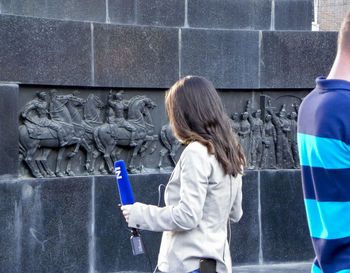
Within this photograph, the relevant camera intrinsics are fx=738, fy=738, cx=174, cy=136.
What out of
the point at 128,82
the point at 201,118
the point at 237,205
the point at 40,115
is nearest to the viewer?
the point at 201,118

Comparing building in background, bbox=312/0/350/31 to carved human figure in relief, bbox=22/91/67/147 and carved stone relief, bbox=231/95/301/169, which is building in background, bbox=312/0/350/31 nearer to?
carved stone relief, bbox=231/95/301/169

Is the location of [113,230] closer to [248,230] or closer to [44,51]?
[248,230]

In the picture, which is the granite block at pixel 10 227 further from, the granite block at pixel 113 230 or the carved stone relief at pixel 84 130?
the granite block at pixel 113 230

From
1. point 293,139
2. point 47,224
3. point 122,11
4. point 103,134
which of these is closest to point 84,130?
point 103,134

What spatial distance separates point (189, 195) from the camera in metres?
3.23

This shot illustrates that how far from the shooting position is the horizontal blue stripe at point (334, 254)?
6.98 feet

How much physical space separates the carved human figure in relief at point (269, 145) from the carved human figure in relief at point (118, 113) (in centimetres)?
211

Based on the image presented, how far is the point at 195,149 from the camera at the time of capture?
10.8 ft

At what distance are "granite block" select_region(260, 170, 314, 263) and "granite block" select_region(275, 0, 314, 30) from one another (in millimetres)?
2214

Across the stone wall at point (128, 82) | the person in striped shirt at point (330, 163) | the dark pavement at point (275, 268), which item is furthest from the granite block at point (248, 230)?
the person in striped shirt at point (330, 163)

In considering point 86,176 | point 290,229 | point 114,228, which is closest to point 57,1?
point 86,176

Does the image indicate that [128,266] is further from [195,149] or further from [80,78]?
[195,149]

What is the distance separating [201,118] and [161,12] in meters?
6.54

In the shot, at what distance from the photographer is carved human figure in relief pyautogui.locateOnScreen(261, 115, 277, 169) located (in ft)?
33.5
